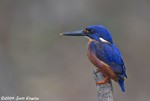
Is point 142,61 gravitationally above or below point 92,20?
below

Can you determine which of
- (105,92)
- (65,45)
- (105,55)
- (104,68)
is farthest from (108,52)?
(65,45)

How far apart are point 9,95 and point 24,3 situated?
6.01 meters

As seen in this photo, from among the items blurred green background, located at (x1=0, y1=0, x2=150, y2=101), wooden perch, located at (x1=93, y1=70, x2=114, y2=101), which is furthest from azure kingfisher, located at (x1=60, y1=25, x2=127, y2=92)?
blurred green background, located at (x1=0, y1=0, x2=150, y2=101)

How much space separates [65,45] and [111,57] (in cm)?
612

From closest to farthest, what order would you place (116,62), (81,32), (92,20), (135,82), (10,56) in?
(116,62) < (81,32) < (135,82) < (10,56) < (92,20)

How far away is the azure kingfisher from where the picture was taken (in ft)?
16.2

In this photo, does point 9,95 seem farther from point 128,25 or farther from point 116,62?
point 128,25

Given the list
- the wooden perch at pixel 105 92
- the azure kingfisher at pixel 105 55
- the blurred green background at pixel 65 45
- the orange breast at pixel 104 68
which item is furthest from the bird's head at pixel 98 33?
the blurred green background at pixel 65 45

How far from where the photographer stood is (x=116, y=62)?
16.2 feet

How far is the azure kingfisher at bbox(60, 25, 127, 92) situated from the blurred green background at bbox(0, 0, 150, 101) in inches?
124

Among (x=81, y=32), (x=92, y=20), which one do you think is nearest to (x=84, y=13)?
(x=92, y=20)

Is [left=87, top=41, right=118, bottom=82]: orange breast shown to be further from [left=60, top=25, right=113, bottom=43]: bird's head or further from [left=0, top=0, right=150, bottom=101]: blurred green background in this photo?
[left=0, top=0, right=150, bottom=101]: blurred green background

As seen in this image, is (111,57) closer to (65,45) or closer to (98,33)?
(98,33)

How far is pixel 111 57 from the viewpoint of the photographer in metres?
4.96
